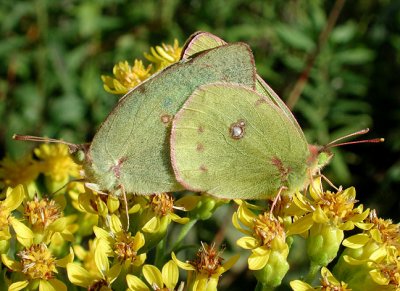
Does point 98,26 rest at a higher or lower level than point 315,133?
higher

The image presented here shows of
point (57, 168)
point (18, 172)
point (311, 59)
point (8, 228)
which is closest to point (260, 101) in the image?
point (8, 228)

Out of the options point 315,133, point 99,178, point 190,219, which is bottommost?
point 315,133

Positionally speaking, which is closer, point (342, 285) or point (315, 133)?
point (342, 285)

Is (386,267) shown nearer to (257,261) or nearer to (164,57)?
(257,261)

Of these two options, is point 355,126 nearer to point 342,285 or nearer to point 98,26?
point 98,26

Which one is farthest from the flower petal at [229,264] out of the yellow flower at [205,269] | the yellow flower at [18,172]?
the yellow flower at [18,172]

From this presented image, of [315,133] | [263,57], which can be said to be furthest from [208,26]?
[315,133]

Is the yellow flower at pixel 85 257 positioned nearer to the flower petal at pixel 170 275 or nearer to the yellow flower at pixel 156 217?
the yellow flower at pixel 156 217
